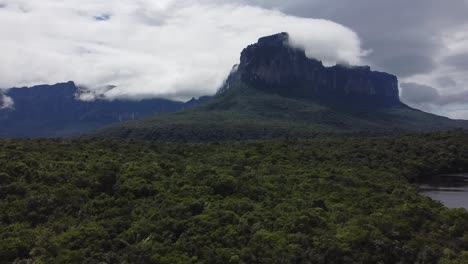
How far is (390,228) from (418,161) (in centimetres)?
6740

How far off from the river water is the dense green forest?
20.8m

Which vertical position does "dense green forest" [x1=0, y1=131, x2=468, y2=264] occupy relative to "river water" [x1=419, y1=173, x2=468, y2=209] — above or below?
above

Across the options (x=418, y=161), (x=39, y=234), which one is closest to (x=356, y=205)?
(x=39, y=234)

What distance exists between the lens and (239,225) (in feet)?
130

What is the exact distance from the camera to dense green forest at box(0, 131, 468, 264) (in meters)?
35.2

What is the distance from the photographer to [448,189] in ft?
287

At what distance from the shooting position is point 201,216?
40750 millimetres

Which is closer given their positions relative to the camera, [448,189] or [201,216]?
Result: [201,216]

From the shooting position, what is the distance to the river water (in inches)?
2972

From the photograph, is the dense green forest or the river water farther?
the river water

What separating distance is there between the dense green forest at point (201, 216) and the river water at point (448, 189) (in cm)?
2076

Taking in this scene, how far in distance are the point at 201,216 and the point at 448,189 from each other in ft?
212

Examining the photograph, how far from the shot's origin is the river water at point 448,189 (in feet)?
248

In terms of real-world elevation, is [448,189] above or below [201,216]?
below
